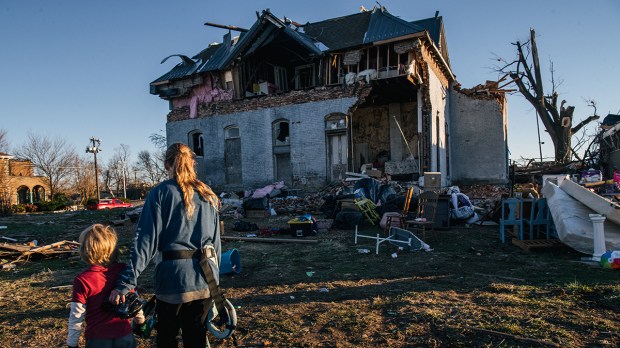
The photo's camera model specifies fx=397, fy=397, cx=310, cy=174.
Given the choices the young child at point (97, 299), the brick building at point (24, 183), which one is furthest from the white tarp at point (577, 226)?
the brick building at point (24, 183)

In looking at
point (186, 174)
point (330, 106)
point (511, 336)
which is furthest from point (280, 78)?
point (186, 174)

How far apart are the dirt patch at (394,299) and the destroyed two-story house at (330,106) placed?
34.9 ft

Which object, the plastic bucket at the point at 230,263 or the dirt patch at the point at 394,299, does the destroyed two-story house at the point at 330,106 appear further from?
the plastic bucket at the point at 230,263

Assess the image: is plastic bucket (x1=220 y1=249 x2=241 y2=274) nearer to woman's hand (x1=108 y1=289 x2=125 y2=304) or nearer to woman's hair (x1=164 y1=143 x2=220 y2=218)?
woman's hair (x1=164 y1=143 x2=220 y2=218)

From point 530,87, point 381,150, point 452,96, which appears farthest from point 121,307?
point 530,87

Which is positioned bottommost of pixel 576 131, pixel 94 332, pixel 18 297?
pixel 18 297

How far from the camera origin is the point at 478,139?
73.3ft

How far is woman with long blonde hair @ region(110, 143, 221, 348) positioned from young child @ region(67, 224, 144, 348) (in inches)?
8.2

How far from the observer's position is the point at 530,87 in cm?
2909

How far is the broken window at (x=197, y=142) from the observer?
2242 cm

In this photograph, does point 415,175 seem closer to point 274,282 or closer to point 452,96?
point 452,96

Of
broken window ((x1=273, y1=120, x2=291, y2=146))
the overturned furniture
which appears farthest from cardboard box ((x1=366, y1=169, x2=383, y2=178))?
the overturned furniture

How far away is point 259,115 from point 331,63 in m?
4.50

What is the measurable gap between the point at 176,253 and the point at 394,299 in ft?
10.7
